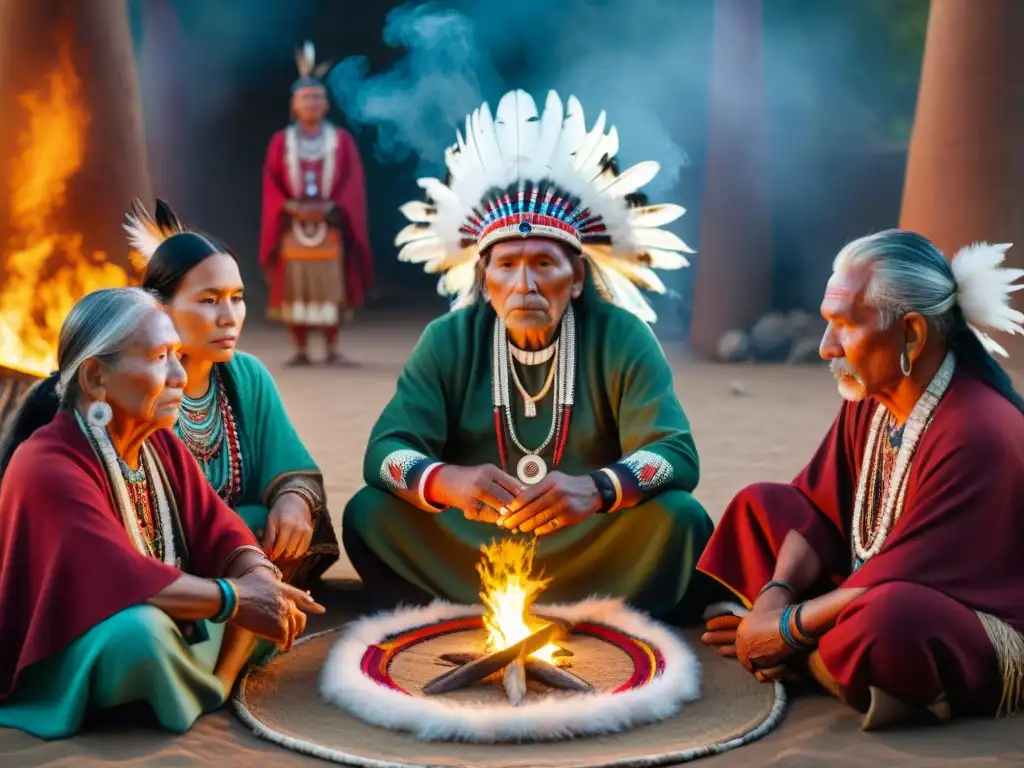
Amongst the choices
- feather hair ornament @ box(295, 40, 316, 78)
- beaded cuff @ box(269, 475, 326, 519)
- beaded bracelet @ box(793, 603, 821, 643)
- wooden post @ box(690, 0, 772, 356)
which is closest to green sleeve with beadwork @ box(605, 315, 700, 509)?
beaded bracelet @ box(793, 603, 821, 643)

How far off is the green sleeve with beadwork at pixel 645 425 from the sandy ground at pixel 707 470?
88cm

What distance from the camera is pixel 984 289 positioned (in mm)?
3330

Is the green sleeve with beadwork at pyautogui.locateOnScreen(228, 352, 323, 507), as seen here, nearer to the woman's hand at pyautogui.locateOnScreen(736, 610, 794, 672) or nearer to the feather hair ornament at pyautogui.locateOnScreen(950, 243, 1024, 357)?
the woman's hand at pyautogui.locateOnScreen(736, 610, 794, 672)

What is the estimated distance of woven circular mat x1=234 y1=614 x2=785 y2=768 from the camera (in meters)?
3.04

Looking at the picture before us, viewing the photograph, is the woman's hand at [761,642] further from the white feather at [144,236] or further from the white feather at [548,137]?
the white feather at [144,236]

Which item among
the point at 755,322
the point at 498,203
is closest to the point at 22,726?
the point at 498,203

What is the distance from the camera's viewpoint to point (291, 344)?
13.8 metres

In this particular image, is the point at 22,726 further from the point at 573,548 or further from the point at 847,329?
the point at 847,329

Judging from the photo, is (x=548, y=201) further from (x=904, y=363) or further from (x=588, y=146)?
(x=904, y=363)

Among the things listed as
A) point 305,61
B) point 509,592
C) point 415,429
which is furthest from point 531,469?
point 305,61

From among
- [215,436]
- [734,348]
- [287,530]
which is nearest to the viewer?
[287,530]

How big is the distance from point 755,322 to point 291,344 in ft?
16.8

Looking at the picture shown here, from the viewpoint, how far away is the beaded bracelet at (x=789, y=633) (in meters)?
3.41

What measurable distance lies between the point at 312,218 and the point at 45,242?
4.55m
